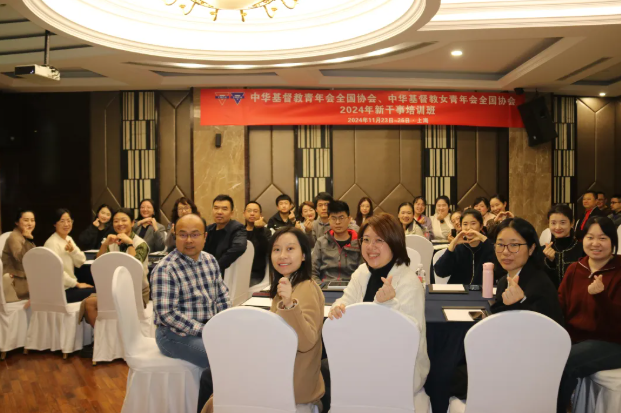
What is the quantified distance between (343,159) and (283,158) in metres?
0.93

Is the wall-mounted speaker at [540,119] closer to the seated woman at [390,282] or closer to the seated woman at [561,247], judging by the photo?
the seated woman at [561,247]

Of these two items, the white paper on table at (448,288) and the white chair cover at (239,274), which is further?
the white chair cover at (239,274)

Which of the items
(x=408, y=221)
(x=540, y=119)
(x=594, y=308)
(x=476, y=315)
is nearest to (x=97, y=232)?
(x=408, y=221)

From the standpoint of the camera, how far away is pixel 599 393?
8.47 feet

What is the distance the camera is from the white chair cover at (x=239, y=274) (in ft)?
15.1

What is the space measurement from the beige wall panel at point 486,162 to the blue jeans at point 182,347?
6621mm

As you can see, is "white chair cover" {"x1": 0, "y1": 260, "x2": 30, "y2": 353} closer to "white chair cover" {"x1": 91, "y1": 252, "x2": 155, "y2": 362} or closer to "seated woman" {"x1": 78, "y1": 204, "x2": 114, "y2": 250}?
"white chair cover" {"x1": 91, "y1": 252, "x2": 155, "y2": 362}

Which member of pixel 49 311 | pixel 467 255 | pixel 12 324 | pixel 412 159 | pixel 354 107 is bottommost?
pixel 12 324

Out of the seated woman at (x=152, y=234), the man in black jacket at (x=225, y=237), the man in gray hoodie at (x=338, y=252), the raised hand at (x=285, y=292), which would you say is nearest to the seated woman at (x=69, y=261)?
the man in black jacket at (x=225, y=237)

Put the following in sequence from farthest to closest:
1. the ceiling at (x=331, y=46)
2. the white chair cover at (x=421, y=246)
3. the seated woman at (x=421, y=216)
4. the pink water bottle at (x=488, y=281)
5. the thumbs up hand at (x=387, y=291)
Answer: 1. the seated woman at (x=421, y=216)
2. the ceiling at (x=331, y=46)
3. the white chair cover at (x=421, y=246)
4. the pink water bottle at (x=488, y=281)
5. the thumbs up hand at (x=387, y=291)

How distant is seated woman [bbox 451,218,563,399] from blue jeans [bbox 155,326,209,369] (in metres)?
1.25

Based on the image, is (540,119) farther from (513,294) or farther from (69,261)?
(69,261)

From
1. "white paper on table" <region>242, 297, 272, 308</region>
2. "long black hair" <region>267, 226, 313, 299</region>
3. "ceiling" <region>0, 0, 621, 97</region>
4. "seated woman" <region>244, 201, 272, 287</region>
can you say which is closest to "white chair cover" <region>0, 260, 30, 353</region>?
"seated woman" <region>244, 201, 272, 287</region>

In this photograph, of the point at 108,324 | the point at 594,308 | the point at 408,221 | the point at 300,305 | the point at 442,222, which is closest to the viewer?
the point at 300,305
